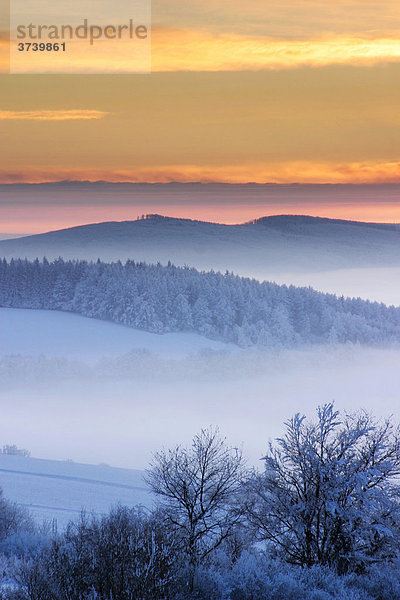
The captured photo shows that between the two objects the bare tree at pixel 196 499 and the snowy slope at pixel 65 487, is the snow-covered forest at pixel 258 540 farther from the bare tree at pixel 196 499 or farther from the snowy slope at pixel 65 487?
the snowy slope at pixel 65 487

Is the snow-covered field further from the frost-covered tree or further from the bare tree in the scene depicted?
the frost-covered tree

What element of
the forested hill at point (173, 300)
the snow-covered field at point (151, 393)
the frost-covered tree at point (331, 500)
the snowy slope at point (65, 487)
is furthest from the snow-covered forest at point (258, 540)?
the forested hill at point (173, 300)

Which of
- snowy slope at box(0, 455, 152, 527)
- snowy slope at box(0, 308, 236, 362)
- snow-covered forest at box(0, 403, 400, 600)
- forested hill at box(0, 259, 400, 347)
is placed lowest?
snowy slope at box(0, 455, 152, 527)

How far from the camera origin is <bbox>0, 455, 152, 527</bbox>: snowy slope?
46125 millimetres

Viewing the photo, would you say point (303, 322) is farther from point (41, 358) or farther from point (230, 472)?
point (230, 472)

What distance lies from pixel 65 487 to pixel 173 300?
351 feet

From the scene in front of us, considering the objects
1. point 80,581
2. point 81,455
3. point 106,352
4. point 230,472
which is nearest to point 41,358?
point 106,352

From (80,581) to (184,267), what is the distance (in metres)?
158

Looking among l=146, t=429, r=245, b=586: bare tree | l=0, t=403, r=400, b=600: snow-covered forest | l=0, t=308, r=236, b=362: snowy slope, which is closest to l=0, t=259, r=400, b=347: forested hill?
l=0, t=308, r=236, b=362: snowy slope

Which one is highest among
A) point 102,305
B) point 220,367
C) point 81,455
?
point 102,305

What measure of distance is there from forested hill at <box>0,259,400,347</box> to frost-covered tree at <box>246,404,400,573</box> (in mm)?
135228

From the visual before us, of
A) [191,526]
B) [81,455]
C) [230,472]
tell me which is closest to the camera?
[191,526]

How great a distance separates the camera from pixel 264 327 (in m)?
175

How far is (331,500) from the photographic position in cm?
2356
